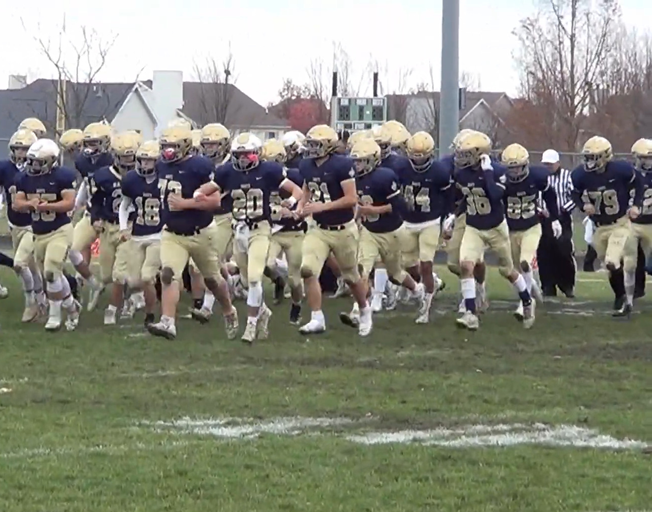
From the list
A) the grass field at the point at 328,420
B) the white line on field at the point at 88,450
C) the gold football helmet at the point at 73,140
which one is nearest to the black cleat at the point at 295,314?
the grass field at the point at 328,420

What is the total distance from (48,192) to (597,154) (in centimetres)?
517

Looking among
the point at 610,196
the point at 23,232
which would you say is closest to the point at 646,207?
the point at 610,196

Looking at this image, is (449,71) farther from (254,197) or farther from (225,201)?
(254,197)

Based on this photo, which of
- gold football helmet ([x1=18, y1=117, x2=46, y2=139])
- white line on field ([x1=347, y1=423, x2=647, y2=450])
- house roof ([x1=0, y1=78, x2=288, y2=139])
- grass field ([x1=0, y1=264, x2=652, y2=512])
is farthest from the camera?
house roof ([x1=0, y1=78, x2=288, y2=139])

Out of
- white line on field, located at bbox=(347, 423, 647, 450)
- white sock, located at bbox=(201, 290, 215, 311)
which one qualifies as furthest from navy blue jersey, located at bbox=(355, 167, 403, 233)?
white line on field, located at bbox=(347, 423, 647, 450)

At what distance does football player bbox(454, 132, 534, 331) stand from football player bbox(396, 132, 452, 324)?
29cm

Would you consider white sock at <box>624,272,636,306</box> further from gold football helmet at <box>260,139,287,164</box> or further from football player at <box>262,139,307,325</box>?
gold football helmet at <box>260,139,287,164</box>

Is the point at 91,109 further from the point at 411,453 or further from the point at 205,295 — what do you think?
the point at 411,453

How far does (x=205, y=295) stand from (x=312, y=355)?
2522 millimetres

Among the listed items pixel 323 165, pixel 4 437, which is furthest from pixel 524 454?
pixel 323 165

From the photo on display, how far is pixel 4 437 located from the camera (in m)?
6.91

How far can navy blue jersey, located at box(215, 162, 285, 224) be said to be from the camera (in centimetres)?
1077

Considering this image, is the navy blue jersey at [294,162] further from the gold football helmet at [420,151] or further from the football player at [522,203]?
the football player at [522,203]

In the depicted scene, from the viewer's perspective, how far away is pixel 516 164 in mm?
11984
